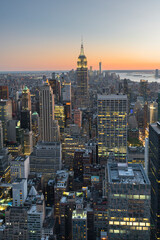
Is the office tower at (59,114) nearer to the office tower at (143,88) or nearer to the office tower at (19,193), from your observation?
the office tower at (19,193)

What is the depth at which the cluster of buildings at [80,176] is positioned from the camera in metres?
34.3

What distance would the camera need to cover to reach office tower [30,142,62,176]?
3145 inches

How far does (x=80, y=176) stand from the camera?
258 ft

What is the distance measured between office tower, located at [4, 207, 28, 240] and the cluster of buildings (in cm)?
15

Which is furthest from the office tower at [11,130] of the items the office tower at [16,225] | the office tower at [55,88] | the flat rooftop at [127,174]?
the flat rooftop at [127,174]

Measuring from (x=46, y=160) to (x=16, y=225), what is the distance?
32592 mm

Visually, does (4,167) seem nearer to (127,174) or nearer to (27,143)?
(27,143)

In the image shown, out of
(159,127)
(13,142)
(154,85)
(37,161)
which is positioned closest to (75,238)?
(159,127)

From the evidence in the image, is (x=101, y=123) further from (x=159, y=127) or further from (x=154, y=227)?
(x=154, y=227)

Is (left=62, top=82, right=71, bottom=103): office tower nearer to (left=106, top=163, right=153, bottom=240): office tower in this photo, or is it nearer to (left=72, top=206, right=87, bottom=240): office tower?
(left=72, top=206, right=87, bottom=240): office tower

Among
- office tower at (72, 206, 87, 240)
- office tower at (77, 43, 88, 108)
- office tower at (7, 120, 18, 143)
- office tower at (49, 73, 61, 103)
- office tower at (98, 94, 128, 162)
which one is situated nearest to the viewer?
office tower at (72, 206, 87, 240)

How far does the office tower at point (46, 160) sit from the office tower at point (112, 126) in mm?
12416

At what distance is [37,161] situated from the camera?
80.8 m

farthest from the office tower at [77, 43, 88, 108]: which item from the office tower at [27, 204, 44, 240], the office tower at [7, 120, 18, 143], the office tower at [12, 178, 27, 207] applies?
the office tower at [27, 204, 44, 240]
